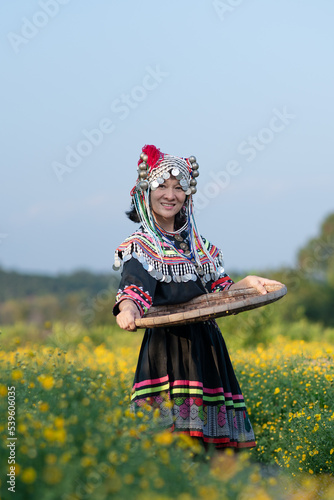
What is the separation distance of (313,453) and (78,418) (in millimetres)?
2653

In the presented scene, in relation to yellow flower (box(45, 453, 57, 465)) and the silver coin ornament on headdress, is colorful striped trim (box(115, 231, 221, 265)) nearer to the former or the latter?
the silver coin ornament on headdress

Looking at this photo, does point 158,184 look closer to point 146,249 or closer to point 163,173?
point 163,173

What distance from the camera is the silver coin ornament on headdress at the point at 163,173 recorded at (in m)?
3.92

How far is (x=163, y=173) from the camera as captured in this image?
3.92 meters

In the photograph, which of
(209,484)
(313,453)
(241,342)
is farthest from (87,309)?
(209,484)

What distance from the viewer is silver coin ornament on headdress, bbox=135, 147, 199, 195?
392cm

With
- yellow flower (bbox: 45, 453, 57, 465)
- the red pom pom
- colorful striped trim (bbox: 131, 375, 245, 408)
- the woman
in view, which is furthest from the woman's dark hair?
yellow flower (bbox: 45, 453, 57, 465)

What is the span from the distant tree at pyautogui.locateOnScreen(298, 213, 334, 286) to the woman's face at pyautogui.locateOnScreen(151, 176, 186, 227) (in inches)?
555

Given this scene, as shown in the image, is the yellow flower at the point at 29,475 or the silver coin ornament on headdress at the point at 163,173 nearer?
the yellow flower at the point at 29,475

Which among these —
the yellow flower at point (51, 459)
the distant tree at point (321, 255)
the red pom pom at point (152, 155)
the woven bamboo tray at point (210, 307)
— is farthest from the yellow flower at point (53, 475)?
the distant tree at point (321, 255)

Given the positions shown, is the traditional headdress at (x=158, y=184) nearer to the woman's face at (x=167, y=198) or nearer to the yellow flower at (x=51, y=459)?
the woman's face at (x=167, y=198)

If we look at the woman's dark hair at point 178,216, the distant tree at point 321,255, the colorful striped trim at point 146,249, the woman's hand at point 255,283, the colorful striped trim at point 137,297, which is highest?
the distant tree at point 321,255

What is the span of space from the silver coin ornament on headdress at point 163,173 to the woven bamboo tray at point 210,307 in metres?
0.75

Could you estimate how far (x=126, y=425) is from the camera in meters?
2.48
